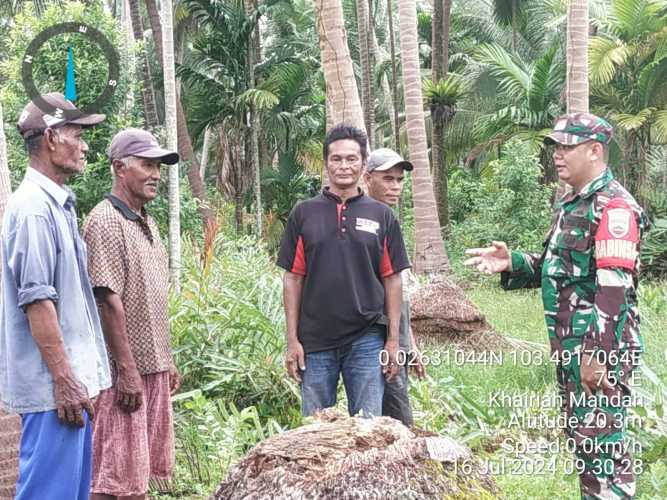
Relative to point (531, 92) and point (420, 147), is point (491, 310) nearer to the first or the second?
point (420, 147)

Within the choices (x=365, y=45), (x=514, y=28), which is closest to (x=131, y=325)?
(x=365, y=45)

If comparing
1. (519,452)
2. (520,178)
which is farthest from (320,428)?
(520,178)

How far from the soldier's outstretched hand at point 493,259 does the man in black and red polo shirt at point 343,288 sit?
0.32m

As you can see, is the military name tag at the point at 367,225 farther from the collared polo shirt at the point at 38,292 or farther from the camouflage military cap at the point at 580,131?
the collared polo shirt at the point at 38,292

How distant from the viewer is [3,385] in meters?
3.34

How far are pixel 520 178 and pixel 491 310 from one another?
508cm

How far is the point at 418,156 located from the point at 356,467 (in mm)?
10862

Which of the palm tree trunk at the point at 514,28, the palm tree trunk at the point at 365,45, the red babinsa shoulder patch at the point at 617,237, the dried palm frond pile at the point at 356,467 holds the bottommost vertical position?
the dried palm frond pile at the point at 356,467

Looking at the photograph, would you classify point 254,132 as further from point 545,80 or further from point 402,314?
point 402,314

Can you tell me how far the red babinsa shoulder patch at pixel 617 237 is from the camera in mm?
3705

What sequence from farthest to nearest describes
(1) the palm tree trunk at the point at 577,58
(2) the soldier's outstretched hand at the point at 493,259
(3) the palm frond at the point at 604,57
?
(3) the palm frond at the point at 604,57, (1) the palm tree trunk at the point at 577,58, (2) the soldier's outstretched hand at the point at 493,259

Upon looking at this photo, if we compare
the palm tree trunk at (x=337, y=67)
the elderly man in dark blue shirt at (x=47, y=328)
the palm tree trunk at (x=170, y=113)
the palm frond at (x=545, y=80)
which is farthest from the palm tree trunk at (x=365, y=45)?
the elderly man in dark blue shirt at (x=47, y=328)

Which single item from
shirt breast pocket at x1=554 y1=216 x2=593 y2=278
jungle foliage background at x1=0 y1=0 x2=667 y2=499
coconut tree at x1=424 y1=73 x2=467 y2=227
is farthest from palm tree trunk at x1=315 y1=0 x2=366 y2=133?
coconut tree at x1=424 y1=73 x2=467 y2=227

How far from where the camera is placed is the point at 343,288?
13.8 feet
